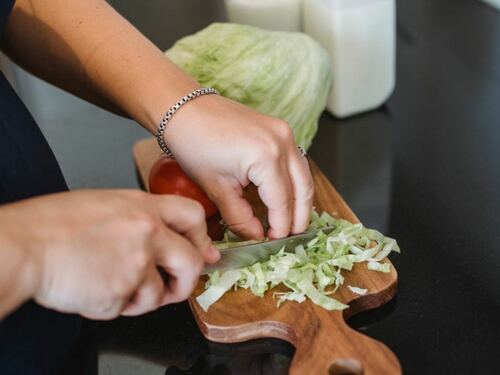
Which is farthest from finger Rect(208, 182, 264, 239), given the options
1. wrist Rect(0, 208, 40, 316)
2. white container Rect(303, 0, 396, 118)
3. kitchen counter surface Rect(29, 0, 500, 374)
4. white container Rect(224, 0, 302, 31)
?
white container Rect(224, 0, 302, 31)

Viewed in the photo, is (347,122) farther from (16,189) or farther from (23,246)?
(23,246)

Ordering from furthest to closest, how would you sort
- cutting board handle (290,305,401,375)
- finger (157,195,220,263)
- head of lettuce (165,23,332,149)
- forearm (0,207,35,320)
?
head of lettuce (165,23,332,149) → cutting board handle (290,305,401,375) → finger (157,195,220,263) → forearm (0,207,35,320)

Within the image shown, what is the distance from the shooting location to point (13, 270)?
0.60 meters

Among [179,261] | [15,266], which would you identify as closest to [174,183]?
[179,261]

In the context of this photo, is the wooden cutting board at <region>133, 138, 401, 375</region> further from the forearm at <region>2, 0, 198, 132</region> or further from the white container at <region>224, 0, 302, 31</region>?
the white container at <region>224, 0, 302, 31</region>

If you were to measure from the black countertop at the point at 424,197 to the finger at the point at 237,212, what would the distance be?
0.42 ft

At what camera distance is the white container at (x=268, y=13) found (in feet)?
4.67

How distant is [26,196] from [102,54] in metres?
0.25

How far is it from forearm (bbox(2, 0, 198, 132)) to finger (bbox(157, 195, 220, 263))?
0.24 metres

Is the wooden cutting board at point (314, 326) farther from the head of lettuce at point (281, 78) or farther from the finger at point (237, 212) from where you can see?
the head of lettuce at point (281, 78)

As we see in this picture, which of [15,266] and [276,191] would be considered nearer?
[15,266]

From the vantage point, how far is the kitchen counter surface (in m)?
0.90

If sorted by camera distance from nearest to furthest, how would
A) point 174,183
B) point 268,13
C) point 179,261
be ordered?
point 179,261 → point 174,183 → point 268,13

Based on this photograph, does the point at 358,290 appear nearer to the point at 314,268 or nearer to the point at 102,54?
the point at 314,268
